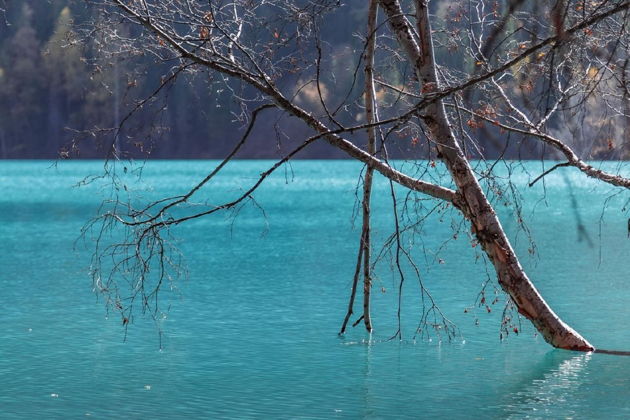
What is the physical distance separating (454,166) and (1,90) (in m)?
97.0

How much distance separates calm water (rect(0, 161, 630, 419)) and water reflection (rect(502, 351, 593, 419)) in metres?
0.02

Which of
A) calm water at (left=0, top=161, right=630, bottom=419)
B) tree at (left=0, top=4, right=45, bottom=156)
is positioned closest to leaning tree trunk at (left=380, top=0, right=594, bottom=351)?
calm water at (left=0, top=161, right=630, bottom=419)

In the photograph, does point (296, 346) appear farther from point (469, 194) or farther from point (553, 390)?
point (469, 194)

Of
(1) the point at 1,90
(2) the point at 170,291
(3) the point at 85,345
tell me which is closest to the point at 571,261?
(2) the point at 170,291

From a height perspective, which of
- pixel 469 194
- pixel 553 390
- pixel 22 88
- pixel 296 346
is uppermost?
pixel 22 88

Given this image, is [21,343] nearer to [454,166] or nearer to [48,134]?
[454,166]

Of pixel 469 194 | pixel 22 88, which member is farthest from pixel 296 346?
pixel 22 88

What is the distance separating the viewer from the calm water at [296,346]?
10648mm

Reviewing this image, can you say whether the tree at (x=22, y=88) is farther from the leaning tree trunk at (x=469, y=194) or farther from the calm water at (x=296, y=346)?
the leaning tree trunk at (x=469, y=194)

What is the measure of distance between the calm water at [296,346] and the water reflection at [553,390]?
0.07ft

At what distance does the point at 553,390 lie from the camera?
11.2 m

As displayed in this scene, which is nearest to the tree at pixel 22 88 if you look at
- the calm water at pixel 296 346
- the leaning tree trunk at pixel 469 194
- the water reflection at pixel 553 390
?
the calm water at pixel 296 346

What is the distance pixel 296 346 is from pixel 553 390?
3744mm

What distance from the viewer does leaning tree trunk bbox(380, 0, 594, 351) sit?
385 inches
